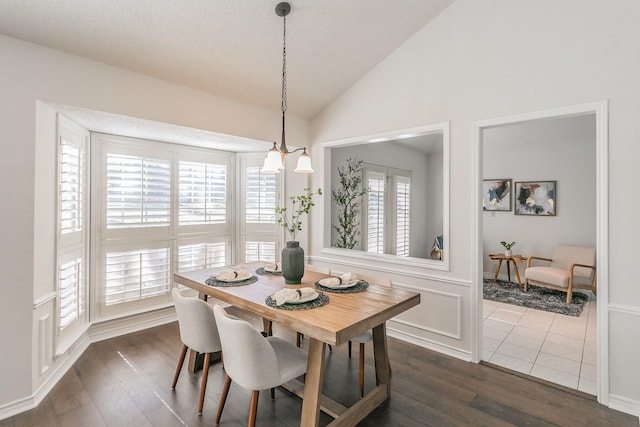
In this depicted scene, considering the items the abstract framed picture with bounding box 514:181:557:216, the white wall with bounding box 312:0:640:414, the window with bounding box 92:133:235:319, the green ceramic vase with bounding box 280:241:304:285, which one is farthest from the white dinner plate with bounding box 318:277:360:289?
the abstract framed picture with bounding box 514:181:557:216

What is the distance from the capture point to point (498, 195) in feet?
20.8

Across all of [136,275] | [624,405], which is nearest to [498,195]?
[624,405]

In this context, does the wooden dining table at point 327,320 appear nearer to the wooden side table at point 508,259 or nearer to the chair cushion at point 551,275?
the chair cushion at point 551,275

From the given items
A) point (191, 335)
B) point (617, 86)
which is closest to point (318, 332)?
point (191, 335)

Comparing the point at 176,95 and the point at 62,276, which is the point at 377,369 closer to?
the point at 62,276

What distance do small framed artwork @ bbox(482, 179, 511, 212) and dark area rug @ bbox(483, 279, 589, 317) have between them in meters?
1.53

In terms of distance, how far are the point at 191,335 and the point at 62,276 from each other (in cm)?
151

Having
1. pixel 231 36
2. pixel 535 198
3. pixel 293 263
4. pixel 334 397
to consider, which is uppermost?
pixel 231 36

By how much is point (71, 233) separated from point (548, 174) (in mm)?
7218

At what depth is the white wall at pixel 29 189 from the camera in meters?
2.22

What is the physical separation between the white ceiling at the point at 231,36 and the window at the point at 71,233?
80 centimetres

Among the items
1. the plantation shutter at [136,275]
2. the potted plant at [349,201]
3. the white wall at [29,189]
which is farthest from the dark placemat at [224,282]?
the potted plant at [349,201]

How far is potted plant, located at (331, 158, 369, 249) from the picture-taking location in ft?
15.9

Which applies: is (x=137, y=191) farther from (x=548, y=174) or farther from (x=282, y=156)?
(x=548, y=174)
